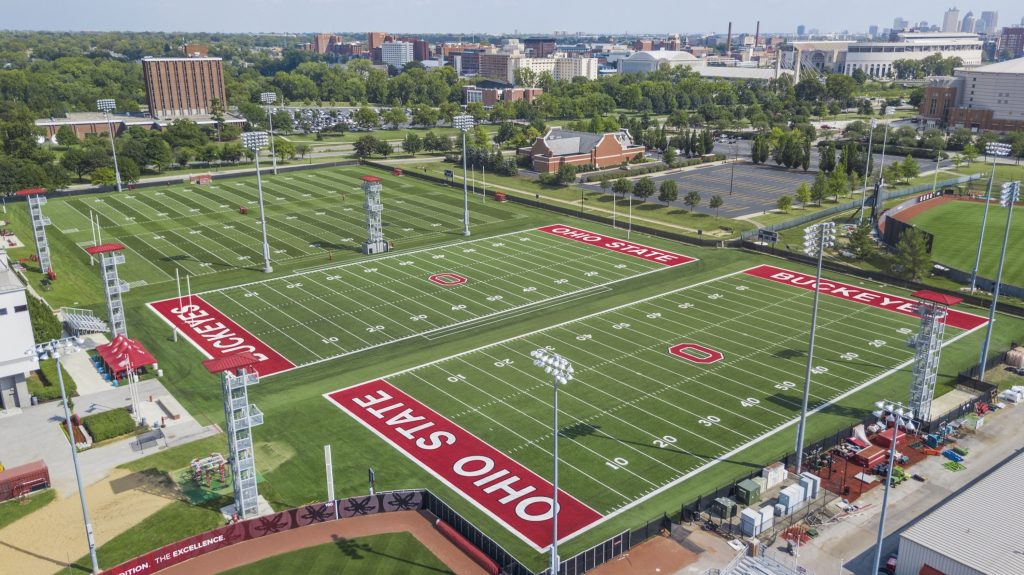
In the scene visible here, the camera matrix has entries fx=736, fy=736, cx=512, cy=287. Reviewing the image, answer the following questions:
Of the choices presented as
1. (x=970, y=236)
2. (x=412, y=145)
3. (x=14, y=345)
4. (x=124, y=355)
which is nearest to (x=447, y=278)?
(x=124, y=355)

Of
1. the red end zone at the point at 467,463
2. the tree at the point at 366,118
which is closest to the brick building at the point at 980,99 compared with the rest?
the tree at the point at 366,118

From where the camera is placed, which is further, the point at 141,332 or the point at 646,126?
the point at 646,126

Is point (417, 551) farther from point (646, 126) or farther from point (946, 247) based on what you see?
point (646, 126)

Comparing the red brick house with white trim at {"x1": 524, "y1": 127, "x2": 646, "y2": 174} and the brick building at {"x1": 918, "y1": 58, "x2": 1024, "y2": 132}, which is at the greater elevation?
the brick building at {"x1": 918, "y1": 58, "x2": 1024, "y2": 132}

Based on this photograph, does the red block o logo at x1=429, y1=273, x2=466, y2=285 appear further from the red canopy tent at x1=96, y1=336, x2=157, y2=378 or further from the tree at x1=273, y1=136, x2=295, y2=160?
the tree at x1=273, y1=136, x2=295, y2=160

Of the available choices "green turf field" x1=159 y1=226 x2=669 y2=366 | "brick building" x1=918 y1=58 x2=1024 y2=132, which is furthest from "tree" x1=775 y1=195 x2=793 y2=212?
"brick building" x1=918 y1=58 x2=1024 y2=132

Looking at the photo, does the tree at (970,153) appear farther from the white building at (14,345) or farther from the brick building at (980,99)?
the white building at (14,345)

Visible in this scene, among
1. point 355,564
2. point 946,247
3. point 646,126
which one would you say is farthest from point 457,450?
point 646,126
